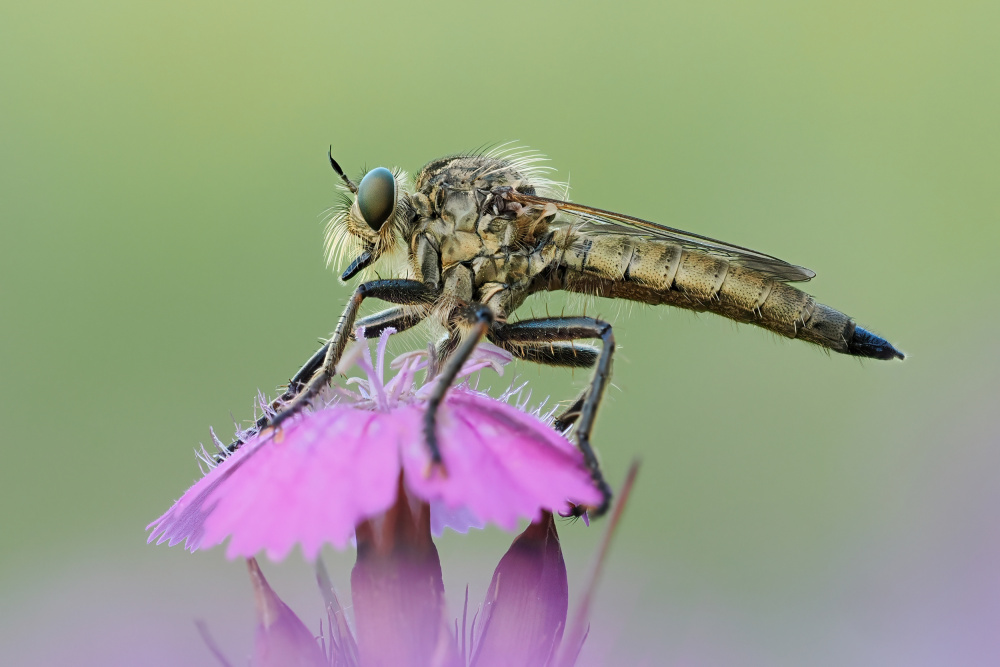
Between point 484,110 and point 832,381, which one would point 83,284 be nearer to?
point 484,110

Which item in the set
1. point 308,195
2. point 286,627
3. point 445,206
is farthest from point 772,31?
point 286,627

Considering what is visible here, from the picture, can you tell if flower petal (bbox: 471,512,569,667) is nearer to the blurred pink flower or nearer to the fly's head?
the blurred pink flower

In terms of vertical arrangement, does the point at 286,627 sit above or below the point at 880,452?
A: below

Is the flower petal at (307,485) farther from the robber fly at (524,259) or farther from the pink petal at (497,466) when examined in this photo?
the robber fly at (524,259)

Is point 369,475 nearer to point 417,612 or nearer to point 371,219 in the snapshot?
point 417,612

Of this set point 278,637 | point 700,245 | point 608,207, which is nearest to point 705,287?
point 700,245

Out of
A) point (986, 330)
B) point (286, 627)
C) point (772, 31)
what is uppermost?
point (772, 31)
